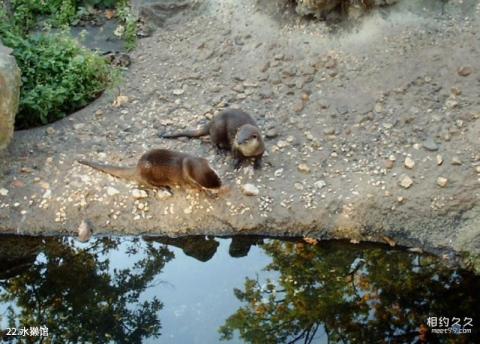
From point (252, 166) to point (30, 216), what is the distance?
6.08ft

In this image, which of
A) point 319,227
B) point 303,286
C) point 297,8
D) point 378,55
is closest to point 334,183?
point 319,227

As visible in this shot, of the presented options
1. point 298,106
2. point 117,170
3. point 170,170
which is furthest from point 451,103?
point 117,170

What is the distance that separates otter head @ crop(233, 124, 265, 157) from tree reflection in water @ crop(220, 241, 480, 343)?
743mm

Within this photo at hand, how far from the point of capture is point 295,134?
22.4 feet

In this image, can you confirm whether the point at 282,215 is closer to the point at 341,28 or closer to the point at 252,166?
the point at 252,166

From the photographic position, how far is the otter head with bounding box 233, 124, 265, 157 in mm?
6328

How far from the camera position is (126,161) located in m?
6.80

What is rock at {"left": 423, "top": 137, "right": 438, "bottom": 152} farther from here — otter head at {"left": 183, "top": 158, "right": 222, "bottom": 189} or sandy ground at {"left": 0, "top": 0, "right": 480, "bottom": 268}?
otter head at {"left": 183, "top": 158, "right": 222, "bottom": 189}

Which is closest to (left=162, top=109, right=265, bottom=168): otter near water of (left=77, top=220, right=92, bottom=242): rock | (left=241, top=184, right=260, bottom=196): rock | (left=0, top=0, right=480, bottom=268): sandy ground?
(left=0, top=0, right=480, bottom=268): sandy ground

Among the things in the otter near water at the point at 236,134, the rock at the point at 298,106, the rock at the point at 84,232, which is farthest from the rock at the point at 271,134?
the rock at the point at 84,232

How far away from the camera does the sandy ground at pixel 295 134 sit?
625 centimetres

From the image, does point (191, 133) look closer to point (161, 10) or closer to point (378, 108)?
point (378, 108)

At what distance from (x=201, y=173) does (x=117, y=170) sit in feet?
2.76

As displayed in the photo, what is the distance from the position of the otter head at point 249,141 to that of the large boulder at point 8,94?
1.88 meters
